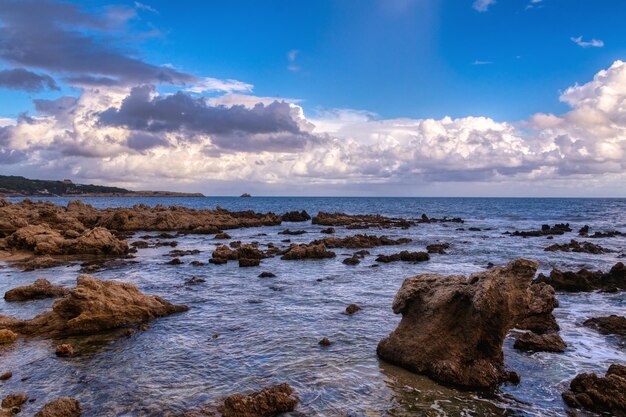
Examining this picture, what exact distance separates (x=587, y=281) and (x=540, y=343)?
13179mm

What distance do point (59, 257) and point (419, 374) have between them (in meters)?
35.7

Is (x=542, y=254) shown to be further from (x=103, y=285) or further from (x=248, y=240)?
(x=103, y=285)

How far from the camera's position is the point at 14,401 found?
11047 millimetres

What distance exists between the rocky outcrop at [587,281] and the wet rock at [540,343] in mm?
11060

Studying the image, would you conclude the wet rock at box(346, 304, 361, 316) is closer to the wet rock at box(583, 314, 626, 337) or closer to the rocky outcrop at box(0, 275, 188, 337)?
the rocky outcrop at box(0, 275, 188, 337)

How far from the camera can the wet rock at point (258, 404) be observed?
34.6ft

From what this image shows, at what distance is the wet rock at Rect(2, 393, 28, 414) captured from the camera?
10.7 m

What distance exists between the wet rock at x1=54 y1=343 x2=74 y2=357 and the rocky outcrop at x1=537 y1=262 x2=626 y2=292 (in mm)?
24289

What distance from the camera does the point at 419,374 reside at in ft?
43.0

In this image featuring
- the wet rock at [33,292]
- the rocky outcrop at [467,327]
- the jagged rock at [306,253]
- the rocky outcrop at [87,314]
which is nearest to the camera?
the rocky outcrop at [467,327]

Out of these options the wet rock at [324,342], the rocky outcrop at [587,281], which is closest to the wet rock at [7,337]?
the wet rock at [324,342]

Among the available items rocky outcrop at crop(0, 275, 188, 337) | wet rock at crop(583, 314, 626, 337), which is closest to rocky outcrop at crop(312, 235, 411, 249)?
rocky outcrop at crop(0, 275, 188, 337)

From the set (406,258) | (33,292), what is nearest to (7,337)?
(33,292)

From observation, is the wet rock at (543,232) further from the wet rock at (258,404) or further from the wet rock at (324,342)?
the wet rock at (258,404)
